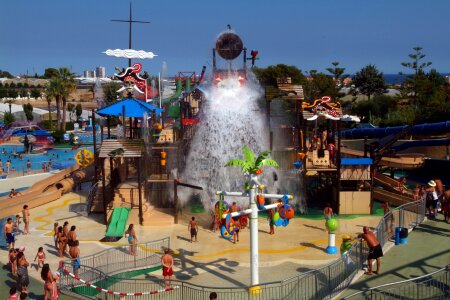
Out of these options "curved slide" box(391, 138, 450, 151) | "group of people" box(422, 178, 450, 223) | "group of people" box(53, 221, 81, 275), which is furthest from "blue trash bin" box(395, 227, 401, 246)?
"curved slide" box(391, 138, 450, 151)

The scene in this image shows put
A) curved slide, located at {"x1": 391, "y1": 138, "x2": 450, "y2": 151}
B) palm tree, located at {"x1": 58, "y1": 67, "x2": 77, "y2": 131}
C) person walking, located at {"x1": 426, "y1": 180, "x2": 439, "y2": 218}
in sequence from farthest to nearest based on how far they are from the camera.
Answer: palm tree, located at {"x1": 58, "y1": 67, "x2": 77, "y2": 131}
curved slide, located at {"x1": 391, "y1": 138, "x2": 450, "y2": 151}
person walking, located at {"x1": 426, "y1": 180, "x2": 439, "y2": 218}

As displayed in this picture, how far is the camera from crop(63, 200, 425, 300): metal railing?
1288 centimetres

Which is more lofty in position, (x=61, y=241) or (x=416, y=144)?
(x=416, y=144)

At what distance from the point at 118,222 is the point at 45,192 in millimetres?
9698

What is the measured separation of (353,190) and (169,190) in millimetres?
9838

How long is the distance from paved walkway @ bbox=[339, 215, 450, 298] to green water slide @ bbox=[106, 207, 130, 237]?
11141 millimetres

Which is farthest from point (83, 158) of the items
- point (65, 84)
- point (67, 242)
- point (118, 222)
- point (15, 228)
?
point (65, 84)

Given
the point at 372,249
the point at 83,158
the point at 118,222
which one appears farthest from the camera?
→ the point at 83,158

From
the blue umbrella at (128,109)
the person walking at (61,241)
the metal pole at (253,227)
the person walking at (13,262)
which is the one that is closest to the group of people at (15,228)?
the person walking at (61,241)

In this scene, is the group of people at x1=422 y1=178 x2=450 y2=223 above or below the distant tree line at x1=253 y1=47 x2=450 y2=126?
below

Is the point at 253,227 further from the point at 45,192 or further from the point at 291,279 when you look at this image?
the point at 45,192

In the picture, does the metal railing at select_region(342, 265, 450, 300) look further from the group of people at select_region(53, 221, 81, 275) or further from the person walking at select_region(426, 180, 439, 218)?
the group of people at select_region(53, 221, 81, 275)

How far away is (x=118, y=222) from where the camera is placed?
22172 mm

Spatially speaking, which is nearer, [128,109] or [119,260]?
[119,260]
